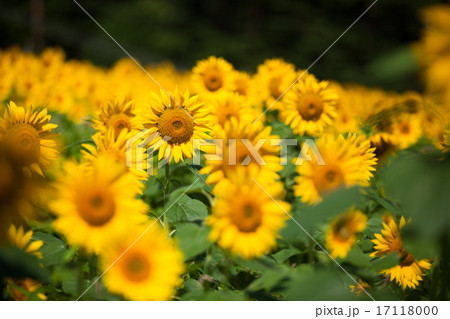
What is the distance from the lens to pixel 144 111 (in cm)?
208

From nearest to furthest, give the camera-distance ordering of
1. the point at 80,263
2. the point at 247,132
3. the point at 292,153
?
the point at 80,263 → the point at 247,132 → the point at 292,153

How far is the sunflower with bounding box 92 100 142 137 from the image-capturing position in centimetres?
205

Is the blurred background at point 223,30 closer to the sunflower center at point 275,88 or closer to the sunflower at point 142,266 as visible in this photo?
the sunflower center at point 275,88

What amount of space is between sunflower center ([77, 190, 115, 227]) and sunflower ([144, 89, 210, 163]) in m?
0.59

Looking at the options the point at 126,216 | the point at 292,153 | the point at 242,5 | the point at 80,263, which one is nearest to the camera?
the point at 126,216

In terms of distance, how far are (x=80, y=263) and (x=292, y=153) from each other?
1.38 meters

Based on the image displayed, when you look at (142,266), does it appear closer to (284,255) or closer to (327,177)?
(284,255)

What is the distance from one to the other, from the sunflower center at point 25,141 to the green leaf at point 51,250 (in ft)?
0.95

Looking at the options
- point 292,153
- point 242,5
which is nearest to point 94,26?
point 242,5

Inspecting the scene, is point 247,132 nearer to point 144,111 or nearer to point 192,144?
point 192,144

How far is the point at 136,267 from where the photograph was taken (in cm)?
133

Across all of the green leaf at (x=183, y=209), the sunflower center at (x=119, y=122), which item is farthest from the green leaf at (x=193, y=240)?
the sunflower center at (x=119, y=122)

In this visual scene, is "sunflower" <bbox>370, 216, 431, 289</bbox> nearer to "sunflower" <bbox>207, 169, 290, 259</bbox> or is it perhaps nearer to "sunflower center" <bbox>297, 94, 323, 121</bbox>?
"sunflower" <bbox>207, 169, 290, 259</bbox>

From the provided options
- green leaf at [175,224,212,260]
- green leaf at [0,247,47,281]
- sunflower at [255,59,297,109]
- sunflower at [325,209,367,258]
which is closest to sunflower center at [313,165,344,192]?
sunflower at [325,209,367,258]
